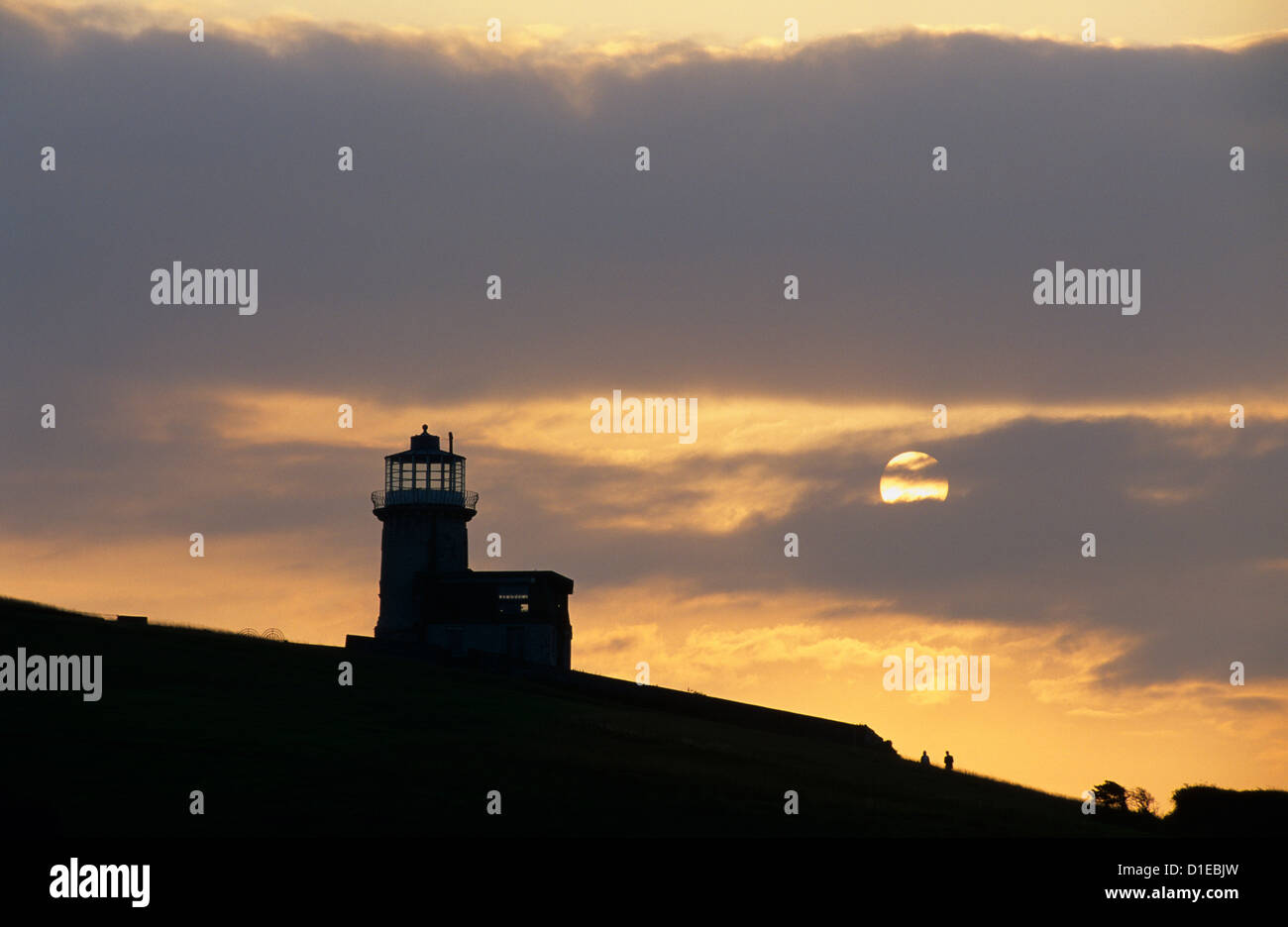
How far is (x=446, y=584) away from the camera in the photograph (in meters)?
93.4

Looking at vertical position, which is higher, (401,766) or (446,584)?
(446,584)

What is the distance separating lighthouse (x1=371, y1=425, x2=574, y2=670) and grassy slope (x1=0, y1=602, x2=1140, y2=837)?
16687 millimetres

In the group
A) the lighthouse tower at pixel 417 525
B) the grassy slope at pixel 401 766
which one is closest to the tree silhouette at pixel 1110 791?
the grassy slope at pixel 401 766

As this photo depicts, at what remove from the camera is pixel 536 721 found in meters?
65.4

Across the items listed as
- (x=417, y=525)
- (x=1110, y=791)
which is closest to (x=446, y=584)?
(x=417, y=525)

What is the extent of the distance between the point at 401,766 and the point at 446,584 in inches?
1602

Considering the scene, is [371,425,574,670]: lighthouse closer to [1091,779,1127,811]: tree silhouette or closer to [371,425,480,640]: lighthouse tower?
[371,425,480,640]: lighthouse tower

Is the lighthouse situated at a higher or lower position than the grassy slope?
higher

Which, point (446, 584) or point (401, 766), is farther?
point (446, 584)

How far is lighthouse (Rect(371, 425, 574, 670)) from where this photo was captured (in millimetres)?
92125

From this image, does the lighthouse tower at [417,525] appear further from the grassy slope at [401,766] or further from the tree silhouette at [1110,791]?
the tree silhouette at [1110,791]

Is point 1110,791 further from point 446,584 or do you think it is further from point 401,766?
point 401,766

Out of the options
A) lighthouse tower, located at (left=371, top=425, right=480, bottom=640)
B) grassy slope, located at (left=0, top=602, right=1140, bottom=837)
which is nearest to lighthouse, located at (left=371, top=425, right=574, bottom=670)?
lighthouse tower, located at (left=371, top=425, right=480, bottom=640)
